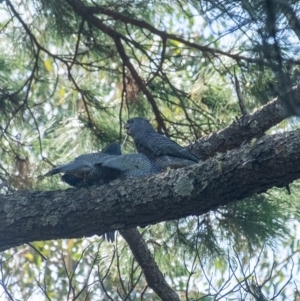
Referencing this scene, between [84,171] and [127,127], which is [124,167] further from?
[127,127]

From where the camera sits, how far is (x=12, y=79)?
4.98 meters

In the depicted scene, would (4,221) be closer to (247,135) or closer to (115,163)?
(115,163)

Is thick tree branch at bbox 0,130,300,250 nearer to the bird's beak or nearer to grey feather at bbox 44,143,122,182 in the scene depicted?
grey feather at bbox 44,143,122,182

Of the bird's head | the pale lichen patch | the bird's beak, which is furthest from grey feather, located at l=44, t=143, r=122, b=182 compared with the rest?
the bird's beak

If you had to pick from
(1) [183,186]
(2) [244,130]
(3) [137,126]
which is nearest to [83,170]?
(1) [183,186]

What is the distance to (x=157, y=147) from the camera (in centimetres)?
405

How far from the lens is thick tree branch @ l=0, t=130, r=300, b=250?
2.88 metres

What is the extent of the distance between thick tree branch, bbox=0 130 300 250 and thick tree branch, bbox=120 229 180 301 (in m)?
0.42

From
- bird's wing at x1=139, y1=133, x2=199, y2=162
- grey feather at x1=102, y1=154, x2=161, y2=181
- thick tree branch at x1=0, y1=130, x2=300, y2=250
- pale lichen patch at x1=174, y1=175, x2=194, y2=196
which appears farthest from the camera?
bird's wing at x1=139, y1=133, x2=199, y2=162

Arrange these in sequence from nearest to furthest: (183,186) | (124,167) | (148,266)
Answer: (183,186) < (124,167) < (148,266)

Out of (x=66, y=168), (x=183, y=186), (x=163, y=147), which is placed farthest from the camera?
(x=163, y=147)

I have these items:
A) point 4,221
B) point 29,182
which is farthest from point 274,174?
point 29,182

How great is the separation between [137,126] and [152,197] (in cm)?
130

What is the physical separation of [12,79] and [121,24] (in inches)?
26.8
